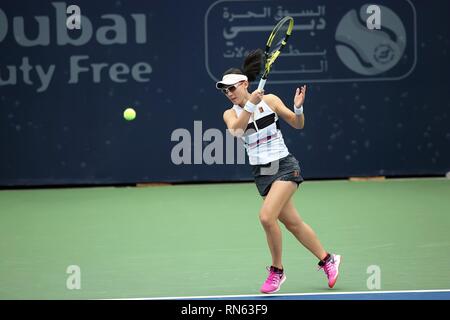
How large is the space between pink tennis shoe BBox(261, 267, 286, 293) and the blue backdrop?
5.84m

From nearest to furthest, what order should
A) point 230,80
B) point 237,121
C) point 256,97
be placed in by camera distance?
point 256,97 → point 237,121 → point 230,80

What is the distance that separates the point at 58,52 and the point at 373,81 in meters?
3.85

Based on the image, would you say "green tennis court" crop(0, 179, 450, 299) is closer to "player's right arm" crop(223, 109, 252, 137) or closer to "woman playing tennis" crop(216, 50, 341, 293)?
"woman playing tennis" crop(216, 50, 341, 293)

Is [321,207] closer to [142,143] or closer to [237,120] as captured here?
[142,143]

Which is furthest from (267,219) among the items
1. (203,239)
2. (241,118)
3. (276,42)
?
(203,239)

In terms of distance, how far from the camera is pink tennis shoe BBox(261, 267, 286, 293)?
21.1ft

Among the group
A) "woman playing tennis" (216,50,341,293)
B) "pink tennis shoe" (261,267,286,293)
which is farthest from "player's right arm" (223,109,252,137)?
"pink tennis shoe" (261,267,286,293)

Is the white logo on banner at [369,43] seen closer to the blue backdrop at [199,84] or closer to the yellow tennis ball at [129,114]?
the blue backdrop at [199,84]

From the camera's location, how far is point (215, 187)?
1232 centimetres

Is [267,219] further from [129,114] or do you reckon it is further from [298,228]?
[129,114]

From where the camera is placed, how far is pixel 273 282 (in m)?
6.45

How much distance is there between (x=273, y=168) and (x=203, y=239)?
2158 millimetres

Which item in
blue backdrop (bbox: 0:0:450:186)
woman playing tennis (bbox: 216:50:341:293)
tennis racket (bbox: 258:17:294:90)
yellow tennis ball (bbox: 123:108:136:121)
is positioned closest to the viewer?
woman playing tennis (bbox: 216:50:341:293)

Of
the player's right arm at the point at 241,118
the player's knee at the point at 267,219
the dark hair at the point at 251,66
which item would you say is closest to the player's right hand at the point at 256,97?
the player's right arm at the point at 241,118
